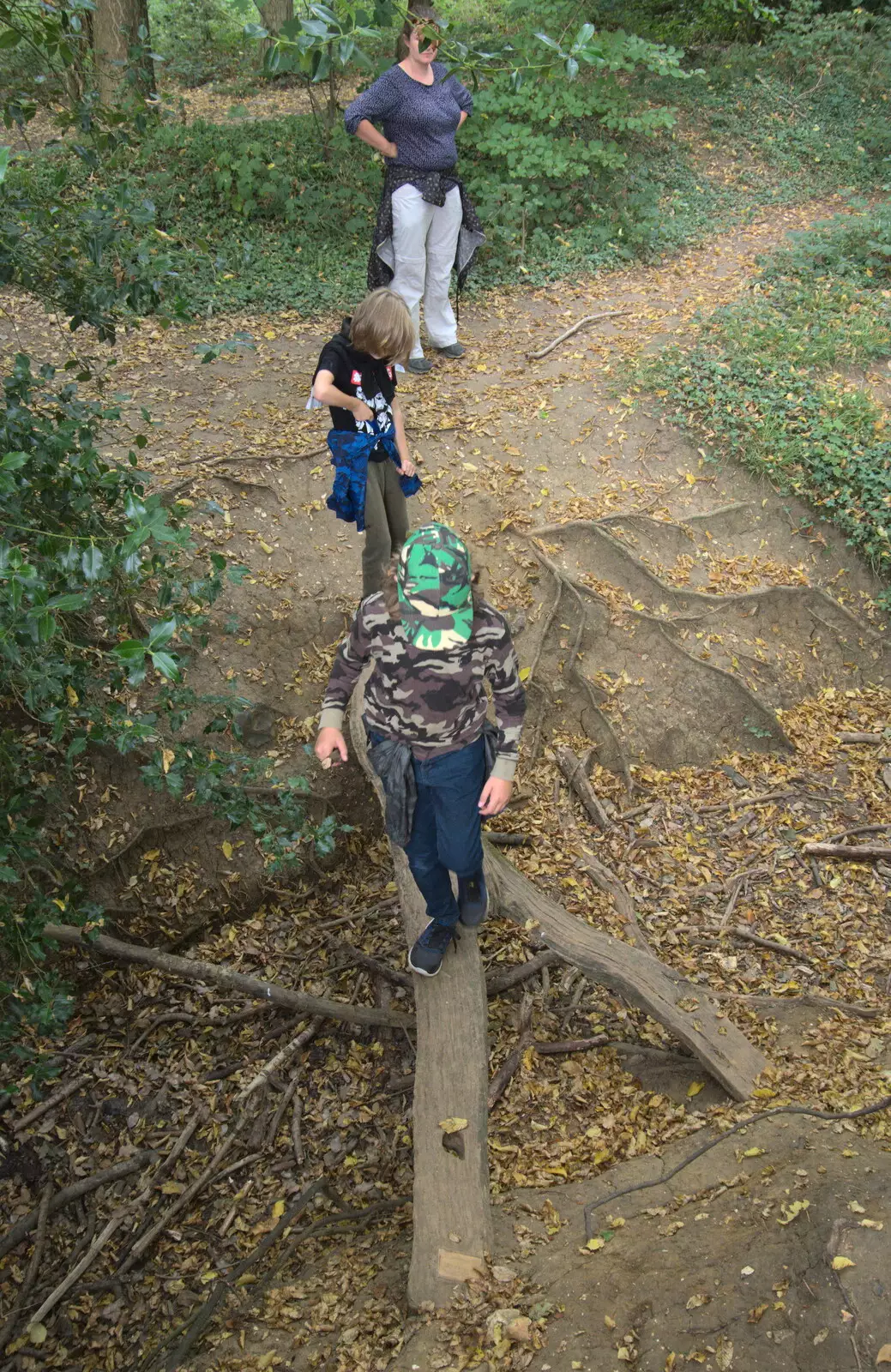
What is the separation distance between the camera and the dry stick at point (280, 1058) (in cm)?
440

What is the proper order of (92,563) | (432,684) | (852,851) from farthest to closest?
(852,851) < (432,684) < (92,563)

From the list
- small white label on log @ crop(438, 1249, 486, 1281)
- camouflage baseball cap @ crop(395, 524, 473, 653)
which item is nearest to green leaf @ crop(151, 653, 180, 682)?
camouflage baseball cap @ crop(395, 524, 473, 653)

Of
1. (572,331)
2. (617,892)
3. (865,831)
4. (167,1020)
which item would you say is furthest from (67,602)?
(572,331)

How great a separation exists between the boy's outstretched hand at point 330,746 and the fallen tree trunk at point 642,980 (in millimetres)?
1191

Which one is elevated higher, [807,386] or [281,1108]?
[807,386]

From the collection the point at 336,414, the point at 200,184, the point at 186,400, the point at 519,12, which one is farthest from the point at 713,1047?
the point at 519,12

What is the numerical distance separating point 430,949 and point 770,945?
199 centimetres

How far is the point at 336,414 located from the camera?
4406 millimetres

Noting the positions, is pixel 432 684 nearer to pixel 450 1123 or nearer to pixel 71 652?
pixel 71 652

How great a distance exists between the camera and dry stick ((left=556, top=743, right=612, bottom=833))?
5.39 meters

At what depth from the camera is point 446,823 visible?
11.0 ft

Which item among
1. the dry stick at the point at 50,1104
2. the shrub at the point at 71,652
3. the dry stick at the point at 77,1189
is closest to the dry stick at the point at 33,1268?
the dry stick at the point at 77,1189

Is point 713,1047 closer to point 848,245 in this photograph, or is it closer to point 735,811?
point 735,811

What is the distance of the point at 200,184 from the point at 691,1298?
9.93m
